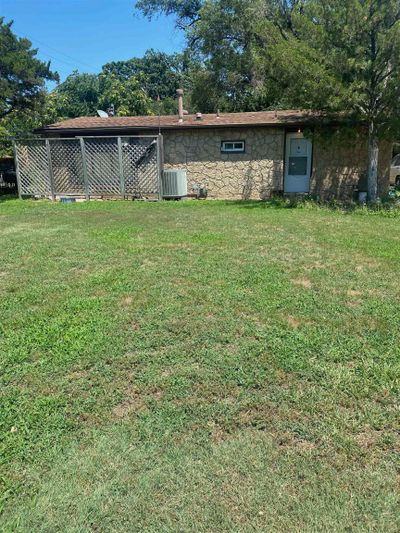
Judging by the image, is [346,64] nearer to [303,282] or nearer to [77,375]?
[303,282]

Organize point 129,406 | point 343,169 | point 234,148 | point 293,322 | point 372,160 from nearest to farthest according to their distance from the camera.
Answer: point 129,406 < point 293,322 < point 372,160 < point 343,169 < point 234,148

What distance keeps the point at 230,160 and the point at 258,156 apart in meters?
0.92

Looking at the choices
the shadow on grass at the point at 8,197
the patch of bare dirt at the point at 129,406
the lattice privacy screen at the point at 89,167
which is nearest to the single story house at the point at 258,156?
the lattice privacy screen at the point at 89,167

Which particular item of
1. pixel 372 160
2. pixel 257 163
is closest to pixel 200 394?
pixel 372 160

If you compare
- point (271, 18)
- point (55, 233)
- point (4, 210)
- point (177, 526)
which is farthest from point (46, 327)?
point (271, 18)

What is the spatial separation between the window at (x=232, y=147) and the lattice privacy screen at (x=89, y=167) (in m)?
2.18

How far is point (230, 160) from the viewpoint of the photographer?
13469mm

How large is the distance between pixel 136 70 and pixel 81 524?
62798 mm

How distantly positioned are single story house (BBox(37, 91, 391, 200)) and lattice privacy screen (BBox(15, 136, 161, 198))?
92 cm

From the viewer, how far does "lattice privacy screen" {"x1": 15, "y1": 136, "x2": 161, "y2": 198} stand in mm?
13133

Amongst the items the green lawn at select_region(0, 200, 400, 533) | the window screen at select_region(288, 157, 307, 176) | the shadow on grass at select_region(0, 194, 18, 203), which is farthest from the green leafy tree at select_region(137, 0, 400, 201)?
the shadow on grass at select_region(0, 194, 18, 203)

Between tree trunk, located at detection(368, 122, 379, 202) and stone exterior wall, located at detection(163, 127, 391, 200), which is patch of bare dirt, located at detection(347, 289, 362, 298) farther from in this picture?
stone exterior wall, located at detection(163, 127, 391, 200)

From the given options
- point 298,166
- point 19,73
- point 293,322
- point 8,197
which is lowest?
point 293,322

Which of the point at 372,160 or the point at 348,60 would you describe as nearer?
Answer: the point at 348,60
